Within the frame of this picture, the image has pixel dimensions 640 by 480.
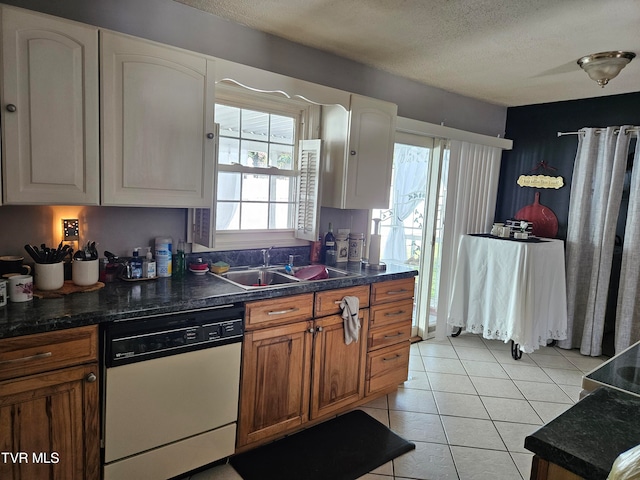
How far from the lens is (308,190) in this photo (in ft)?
9.68

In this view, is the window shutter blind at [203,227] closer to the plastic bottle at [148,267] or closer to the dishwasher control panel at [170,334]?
the plastic bottle at [148,267]

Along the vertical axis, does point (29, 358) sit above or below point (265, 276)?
below

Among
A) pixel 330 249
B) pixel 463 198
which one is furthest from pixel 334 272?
pixel 463 198

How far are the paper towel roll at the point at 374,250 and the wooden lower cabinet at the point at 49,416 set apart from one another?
6.03 ft

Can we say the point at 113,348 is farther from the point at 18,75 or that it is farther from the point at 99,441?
the point at 18,75

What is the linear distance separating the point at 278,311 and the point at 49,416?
108cm

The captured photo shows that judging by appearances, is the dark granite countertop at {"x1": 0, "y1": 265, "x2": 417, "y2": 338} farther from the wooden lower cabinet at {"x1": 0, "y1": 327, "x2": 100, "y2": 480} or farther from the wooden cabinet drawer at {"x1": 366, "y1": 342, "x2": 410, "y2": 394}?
the wooden cabinet drawer at {"x1": 366, "y1": 342, "x2": 410, "y2": 394}

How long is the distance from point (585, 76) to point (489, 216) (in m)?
1.60

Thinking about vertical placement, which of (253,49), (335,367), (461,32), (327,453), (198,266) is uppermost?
(461,32)

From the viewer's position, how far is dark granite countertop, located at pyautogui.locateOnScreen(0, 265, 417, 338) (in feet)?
5.24

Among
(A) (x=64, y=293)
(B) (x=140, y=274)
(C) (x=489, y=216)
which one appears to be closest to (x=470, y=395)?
(C) (x=489, y=216)

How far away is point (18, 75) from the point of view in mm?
1693

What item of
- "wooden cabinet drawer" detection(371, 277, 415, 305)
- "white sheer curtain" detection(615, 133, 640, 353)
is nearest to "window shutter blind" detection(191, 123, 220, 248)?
"wooden cabinet drawer" detection(371, 277, 415, 305)

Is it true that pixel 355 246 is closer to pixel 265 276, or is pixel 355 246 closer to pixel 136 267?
pixel 265 276
